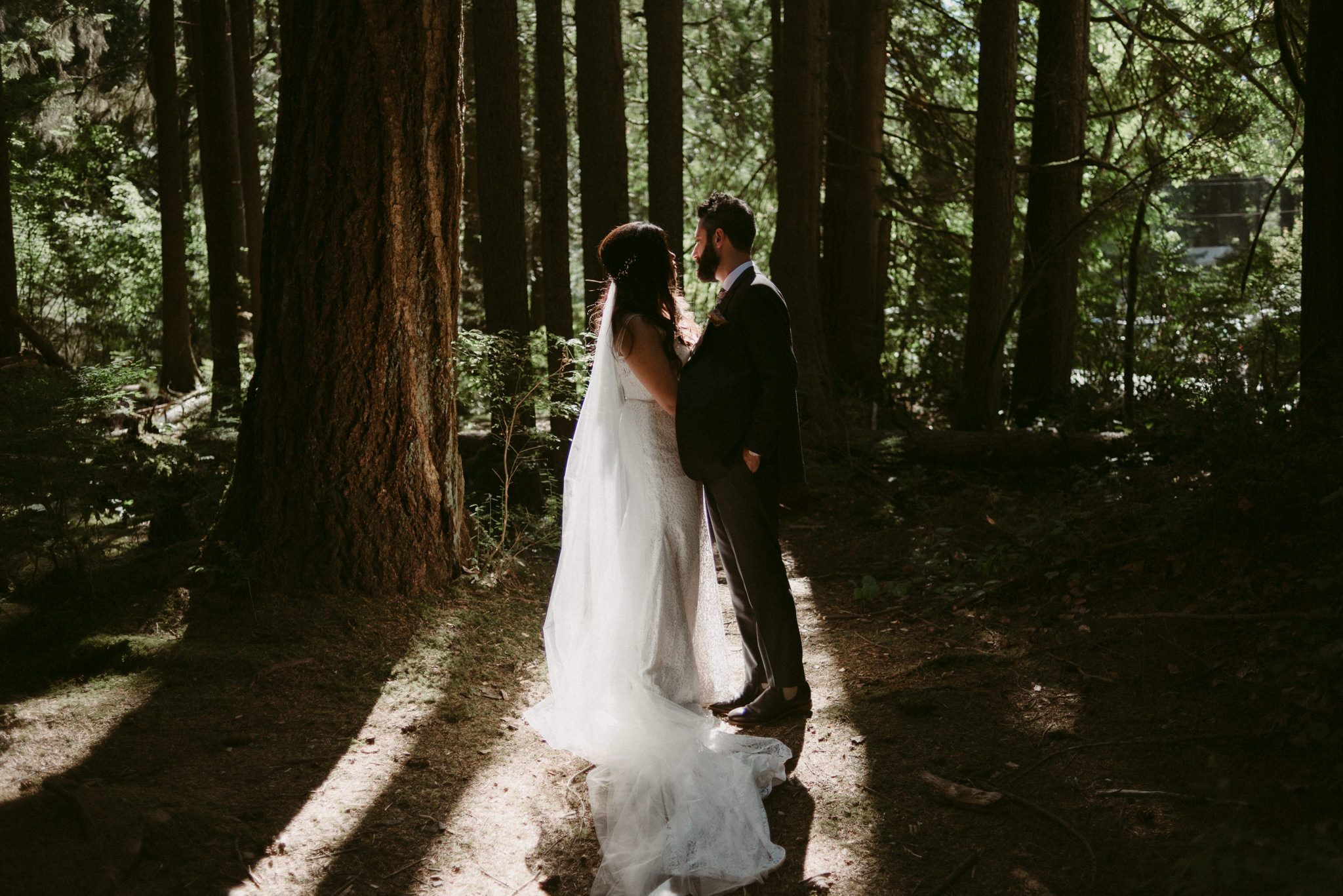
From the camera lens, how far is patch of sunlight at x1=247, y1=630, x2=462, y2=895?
3.22 meters

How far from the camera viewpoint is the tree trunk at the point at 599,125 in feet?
32.4

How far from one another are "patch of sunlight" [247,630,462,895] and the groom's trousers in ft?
5.77

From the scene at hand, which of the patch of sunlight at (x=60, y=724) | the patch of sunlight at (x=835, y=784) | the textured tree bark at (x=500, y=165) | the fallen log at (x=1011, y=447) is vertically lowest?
the patch of sunlight at (x=835, y=784)

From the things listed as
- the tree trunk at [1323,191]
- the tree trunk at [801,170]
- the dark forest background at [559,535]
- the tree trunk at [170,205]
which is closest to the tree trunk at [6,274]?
the dark forest background at [559,535]

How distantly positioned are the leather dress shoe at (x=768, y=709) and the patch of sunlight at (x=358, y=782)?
5.23ft

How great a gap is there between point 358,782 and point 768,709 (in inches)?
76.7

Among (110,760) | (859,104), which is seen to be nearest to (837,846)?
(110,760)

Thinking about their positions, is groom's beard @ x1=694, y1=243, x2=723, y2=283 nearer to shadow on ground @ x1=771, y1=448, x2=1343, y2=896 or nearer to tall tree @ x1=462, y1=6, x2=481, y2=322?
shadow on ground @ x1=771, y1=448, x2=1343, y2=896

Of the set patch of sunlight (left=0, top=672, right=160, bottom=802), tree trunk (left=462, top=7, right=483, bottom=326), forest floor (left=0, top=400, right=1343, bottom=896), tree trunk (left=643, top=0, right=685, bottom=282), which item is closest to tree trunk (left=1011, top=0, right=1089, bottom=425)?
tree trunk (left=643, top=0, right=685, bottom=282)

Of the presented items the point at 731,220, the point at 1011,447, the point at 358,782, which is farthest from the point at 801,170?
the point at 358,782

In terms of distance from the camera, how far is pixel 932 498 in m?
8.71

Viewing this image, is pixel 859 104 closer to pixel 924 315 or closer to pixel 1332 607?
pixel 924 315

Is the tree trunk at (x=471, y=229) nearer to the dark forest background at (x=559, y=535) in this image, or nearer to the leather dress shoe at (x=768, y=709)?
the dark forest background at (x=559, y=535)

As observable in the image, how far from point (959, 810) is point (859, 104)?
1145 cm
